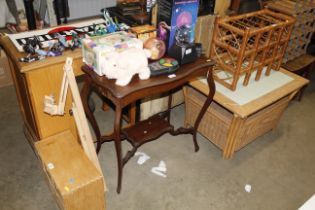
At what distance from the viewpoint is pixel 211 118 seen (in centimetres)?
225

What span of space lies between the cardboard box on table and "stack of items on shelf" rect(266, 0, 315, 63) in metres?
2.07

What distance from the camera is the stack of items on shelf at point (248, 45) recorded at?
1996mm

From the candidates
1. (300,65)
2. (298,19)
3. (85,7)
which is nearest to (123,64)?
(298,19)

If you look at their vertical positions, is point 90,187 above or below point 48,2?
below

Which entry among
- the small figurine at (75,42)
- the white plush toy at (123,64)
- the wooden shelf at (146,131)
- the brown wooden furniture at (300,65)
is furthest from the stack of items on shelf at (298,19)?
the small figurine at (75,42)

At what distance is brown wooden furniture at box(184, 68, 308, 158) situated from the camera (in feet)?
6.66

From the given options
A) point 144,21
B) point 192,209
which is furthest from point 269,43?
point 192,209

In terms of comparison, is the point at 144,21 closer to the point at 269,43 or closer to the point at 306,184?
the point at 269,43

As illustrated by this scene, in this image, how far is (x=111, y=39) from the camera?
167cm

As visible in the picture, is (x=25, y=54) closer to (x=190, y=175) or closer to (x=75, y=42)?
(x=75, y=42)

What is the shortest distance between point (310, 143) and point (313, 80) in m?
1.29

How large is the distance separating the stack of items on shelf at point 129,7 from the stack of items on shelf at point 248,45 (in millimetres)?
640

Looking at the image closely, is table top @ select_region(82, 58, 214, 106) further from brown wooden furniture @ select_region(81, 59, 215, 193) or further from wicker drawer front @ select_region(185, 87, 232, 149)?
wicker drawer front @ select_region(185, 87, 232, 149)

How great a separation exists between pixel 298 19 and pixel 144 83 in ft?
6.01
